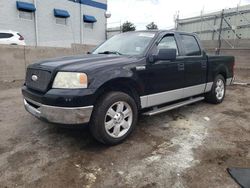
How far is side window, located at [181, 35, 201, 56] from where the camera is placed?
195 inches

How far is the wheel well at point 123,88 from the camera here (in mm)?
3332

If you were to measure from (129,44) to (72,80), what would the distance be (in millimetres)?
1640

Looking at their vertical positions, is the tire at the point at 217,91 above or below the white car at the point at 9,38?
below

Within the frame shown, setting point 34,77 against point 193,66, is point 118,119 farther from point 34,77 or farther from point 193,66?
point 193,66

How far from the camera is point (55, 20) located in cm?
1977

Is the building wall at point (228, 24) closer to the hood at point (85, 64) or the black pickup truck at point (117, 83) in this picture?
the black pickup truck at point (117, 83)

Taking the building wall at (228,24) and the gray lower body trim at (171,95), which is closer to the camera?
the gray lower body trim at (171,95)

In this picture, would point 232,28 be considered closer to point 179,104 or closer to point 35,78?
point 179,104

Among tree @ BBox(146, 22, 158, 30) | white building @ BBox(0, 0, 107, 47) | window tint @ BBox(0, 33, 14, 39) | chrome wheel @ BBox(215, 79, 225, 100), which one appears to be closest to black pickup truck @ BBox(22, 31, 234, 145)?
chrome wheel @ BBox(215, 79, 225, 100)

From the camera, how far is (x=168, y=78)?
4309 mm

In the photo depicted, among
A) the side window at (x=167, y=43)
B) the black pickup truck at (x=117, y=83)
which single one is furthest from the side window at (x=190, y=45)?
the side window at (x=167, y=43)

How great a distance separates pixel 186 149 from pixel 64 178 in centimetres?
176

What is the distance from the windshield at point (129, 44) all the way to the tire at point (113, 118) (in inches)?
38.0

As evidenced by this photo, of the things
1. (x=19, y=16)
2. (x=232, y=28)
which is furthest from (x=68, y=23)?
(x=232, y=28)
